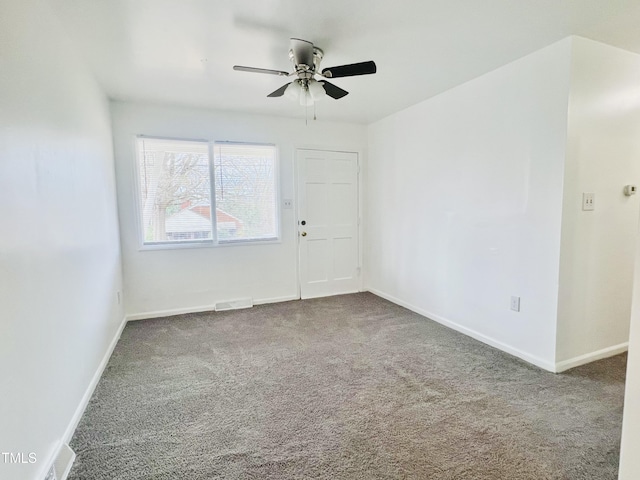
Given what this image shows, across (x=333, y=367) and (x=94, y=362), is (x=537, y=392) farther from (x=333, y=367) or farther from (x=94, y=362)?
(x=94, y=362)

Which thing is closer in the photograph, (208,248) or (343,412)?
(343,412)

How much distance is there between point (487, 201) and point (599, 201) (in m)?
0.75

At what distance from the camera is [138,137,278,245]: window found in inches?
143

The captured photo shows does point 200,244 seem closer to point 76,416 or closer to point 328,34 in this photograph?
point 76,416

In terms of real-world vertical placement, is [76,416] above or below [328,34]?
below

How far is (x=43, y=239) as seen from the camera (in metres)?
1.56

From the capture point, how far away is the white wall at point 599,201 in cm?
226

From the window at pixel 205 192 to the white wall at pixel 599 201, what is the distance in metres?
3.05

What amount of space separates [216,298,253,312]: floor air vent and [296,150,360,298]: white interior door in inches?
28.7

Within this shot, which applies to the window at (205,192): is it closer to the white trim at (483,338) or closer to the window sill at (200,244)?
the window sill at (200,244)

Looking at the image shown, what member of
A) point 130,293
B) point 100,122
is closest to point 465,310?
point 130,293

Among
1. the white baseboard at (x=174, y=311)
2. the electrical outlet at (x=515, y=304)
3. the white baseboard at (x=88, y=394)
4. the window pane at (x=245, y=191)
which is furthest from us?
the window pane at (x=245, y=191)

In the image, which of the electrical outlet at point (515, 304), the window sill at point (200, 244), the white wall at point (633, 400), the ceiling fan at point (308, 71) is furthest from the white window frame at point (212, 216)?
the white wall at point (633, 400)

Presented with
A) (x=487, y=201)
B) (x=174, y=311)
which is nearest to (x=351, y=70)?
(x=487, y=201)
